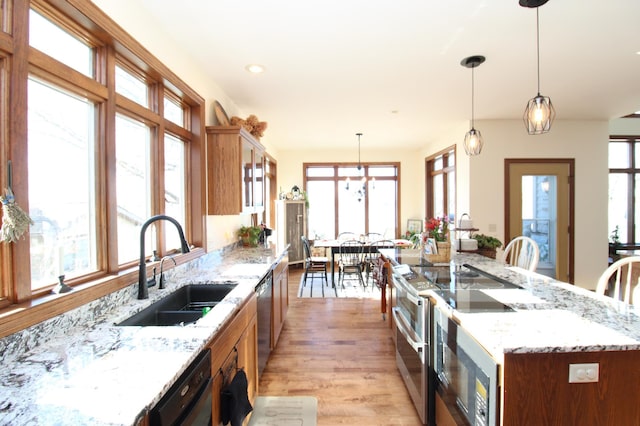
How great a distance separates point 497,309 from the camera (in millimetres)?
1499

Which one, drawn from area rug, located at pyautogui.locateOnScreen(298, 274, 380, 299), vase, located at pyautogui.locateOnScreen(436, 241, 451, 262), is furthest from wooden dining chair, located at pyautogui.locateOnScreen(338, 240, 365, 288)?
vase, located at pyautogui.locateOnScreen(436, 241, 451, 262)

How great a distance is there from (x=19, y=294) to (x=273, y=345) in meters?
2.13

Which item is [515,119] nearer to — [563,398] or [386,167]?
[386,167]

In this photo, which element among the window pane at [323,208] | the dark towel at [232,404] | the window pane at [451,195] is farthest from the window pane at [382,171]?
the dark towel at [232,404]

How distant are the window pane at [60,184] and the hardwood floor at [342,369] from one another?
1670 millimetres

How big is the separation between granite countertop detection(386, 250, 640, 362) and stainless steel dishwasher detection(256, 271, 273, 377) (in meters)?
1.19

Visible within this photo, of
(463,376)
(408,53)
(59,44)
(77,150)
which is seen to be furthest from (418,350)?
(59,44)

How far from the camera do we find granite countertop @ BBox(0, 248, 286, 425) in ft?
2.55

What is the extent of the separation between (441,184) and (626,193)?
300 cm

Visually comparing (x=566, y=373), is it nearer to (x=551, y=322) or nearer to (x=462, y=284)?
(x=551, y=322)

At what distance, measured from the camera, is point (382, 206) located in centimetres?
736

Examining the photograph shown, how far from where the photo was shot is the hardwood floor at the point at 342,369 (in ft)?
7.16

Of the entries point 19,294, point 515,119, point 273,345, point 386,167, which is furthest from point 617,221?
point 19,294

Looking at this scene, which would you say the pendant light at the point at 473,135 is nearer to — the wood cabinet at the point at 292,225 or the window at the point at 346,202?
the window at the point at 346,202
